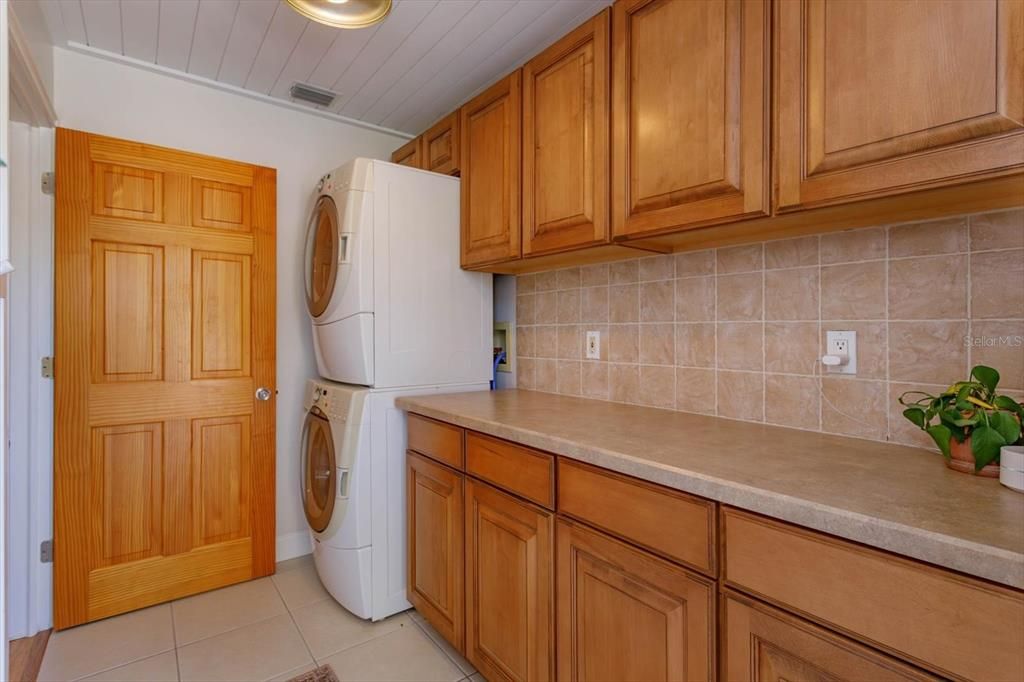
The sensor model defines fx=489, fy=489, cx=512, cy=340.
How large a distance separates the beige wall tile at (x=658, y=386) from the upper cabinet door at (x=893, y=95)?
758 millimetres

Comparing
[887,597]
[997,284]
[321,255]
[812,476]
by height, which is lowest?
[887,597]

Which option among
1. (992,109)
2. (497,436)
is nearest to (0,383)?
(497,436)

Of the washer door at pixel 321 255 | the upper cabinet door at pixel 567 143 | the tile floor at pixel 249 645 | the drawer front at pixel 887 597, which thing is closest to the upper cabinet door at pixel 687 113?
the upper cabinet door at pixel 567 143

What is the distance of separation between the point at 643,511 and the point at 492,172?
1.49 meters

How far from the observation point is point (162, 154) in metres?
2.19

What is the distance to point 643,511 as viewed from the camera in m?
1.09

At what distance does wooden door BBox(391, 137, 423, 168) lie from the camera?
2.51 m

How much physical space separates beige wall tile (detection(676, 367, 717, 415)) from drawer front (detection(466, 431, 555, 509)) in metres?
0.63

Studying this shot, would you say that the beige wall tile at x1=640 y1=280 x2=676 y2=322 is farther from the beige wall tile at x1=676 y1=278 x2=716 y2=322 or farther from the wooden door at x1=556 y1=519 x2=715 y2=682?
the wooden door at x1=556 y1=519 x2=715 y2=682

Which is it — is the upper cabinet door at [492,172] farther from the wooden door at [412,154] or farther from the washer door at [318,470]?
the washer door at [318,470]

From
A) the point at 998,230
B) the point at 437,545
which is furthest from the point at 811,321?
the point at 437,545

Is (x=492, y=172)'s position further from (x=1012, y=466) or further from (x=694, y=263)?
(x=1012, y=466)

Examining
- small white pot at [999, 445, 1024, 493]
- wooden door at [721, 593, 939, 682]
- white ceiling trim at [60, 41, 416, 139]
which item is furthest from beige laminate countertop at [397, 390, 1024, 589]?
white ceiling trim at [60, 41, 416, 139]

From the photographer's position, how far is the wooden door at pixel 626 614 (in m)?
0.99
